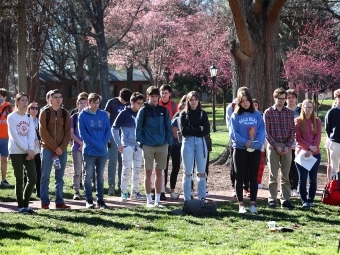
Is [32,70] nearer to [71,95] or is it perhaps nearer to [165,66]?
[165,66]

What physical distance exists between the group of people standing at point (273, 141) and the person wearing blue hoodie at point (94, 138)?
81.4 inches

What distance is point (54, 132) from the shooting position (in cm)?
979

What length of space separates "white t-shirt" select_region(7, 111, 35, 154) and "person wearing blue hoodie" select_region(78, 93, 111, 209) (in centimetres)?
87

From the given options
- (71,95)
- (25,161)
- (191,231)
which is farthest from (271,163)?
(71,95)

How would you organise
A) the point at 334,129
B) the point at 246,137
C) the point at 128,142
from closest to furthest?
the point at 246,137 → the point at 334,129 → the point at 128,142

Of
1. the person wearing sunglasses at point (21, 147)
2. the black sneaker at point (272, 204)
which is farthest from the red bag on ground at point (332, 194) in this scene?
the person wearing sunglasses at point (21, 147)

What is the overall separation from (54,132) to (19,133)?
2.14 feet

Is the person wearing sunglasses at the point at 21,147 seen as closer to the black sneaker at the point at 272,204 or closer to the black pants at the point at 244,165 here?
the black pants at the point at 244,165

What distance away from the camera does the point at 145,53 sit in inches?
1743

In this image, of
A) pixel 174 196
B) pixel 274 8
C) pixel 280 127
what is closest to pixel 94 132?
pixel 174 196

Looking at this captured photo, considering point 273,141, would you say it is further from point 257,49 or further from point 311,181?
point 257,49

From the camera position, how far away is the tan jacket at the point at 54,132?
31.8 ft

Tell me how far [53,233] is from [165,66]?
127ft

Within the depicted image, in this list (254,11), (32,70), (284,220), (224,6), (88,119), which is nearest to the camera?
(284,220)
